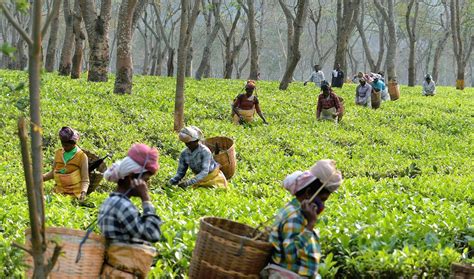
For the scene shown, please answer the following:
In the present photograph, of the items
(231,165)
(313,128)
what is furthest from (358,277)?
(313,128)

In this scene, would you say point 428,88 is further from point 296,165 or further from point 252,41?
point 296,165

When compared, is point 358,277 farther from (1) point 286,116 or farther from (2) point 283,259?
(1) point 286,116

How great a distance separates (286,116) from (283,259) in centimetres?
1425

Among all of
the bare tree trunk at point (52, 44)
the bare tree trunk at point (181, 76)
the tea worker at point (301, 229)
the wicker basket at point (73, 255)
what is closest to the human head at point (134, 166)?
the wicker basket at point (73, 255)

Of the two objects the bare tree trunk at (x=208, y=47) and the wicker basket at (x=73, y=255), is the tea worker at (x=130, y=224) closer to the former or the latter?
the wicker basket at (x=73, y=255)

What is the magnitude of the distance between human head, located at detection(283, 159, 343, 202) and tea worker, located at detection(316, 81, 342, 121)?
13.4 metres

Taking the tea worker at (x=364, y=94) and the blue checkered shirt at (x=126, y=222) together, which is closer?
the blue checkered shirt at (x=126, y=222)

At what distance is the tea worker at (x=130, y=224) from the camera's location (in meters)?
4.94

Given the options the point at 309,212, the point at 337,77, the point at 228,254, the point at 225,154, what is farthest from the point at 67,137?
the point at 337,77

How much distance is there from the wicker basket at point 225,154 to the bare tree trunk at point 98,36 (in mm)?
9621

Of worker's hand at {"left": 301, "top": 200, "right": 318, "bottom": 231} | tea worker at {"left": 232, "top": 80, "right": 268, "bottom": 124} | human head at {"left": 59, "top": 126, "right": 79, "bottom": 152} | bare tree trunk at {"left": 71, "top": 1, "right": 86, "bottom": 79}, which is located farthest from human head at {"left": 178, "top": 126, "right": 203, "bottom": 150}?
bare tree trunk at {"left": 71, "top": 1, "right": 86, "bottom": 79}

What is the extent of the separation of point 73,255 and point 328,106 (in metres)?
14.6

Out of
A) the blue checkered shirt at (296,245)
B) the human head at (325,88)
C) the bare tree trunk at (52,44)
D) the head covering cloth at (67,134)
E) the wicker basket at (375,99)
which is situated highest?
the bare tree trunk at (52,44)

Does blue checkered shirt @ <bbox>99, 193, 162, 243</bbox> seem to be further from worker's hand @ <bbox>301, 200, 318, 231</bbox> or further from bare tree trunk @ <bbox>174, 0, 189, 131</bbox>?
bare tree trunk @ <bbox>174, 0, 189, 131</bbox>
